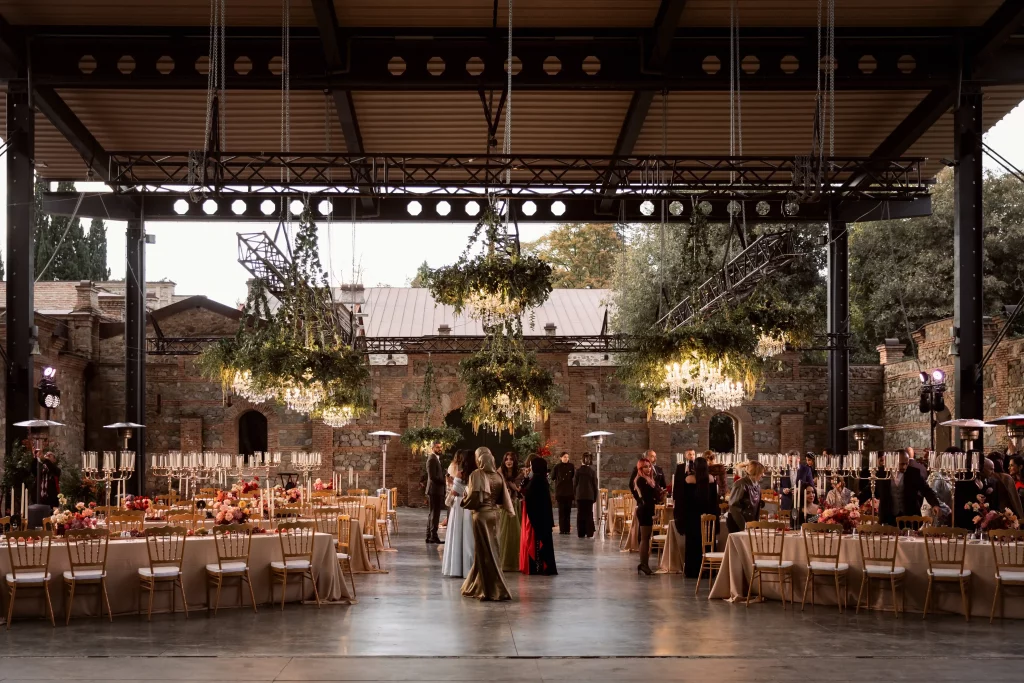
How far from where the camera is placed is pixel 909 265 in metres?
29.3

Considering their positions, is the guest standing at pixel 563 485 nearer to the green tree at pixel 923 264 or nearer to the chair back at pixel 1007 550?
the green tree at pixel 923 264

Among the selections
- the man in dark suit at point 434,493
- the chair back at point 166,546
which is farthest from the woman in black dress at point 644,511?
the chair back at point 166,546

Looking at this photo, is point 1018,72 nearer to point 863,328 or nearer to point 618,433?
point 618,433

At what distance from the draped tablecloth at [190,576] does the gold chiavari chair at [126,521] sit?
36.2 inches

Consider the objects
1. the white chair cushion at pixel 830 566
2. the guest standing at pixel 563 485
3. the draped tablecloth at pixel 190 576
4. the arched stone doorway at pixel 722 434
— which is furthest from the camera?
the arched stone doorway at pixel 722 434

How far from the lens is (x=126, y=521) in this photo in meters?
10.9

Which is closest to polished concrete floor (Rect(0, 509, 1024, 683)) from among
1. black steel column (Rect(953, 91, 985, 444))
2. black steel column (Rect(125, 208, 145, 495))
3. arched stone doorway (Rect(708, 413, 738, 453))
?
black steel column (Rect(953, 91, 985, 444))

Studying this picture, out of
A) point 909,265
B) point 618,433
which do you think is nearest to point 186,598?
point 618,433

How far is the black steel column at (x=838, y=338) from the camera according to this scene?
1986cm

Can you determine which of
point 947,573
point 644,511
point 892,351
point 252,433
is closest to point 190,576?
point 644,511

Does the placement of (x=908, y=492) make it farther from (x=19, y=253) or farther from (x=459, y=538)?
(x=19, y=253)

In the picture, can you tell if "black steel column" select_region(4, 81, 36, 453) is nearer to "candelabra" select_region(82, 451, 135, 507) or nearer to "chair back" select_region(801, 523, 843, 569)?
"candelabra" select_region(82, 451, 135, 507)

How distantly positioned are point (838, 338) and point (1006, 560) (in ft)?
36.2

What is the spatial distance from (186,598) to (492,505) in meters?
2.78
